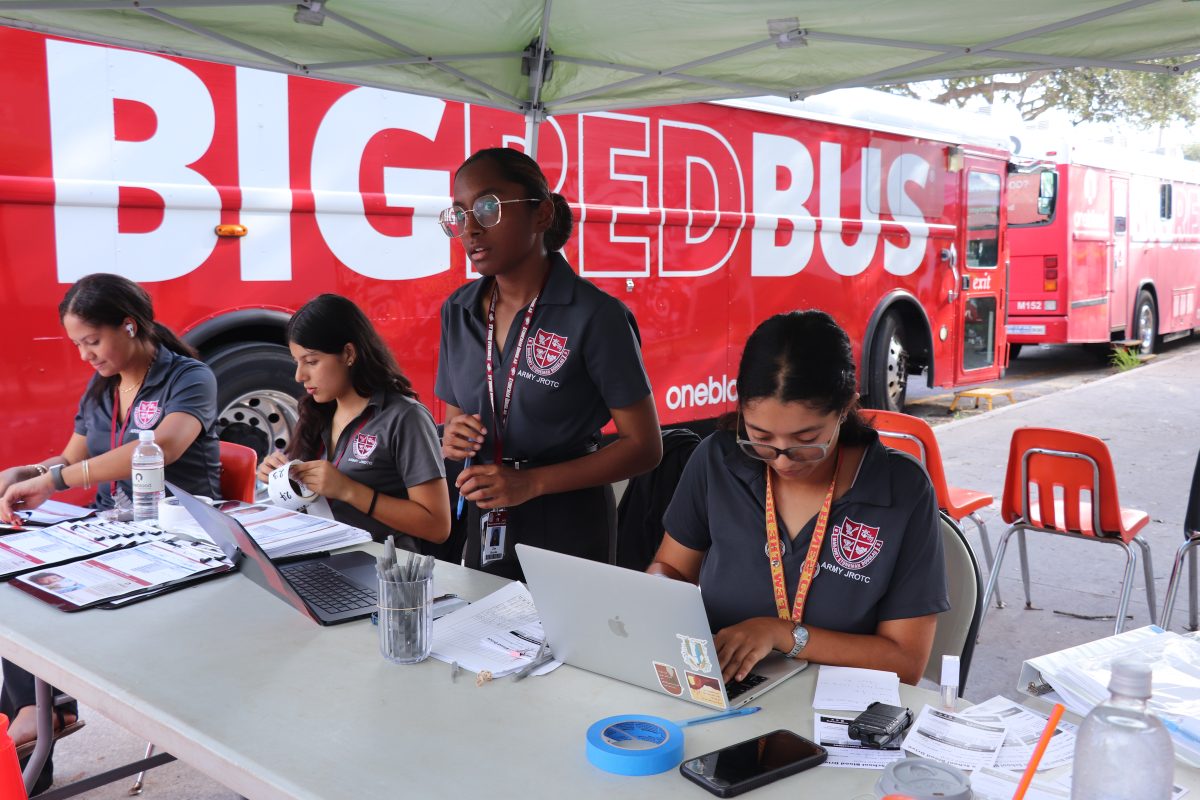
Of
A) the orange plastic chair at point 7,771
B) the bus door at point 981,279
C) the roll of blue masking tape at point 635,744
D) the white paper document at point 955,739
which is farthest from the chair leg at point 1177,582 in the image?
the bus door at point 981,279

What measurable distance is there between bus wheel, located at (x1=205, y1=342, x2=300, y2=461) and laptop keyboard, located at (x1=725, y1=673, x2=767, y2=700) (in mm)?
3338

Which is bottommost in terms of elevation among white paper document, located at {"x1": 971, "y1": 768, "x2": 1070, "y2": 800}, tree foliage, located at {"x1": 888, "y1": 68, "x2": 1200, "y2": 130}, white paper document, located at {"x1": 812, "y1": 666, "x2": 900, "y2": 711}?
white paper document, located at {"x1": 812, "y1": 666, "x2": 900, "y2": 711}

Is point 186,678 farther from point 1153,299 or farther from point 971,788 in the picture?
point 1153,299

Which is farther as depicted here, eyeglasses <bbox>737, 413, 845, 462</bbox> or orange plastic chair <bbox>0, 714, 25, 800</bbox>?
eyeglasses <bbox>737, 413, 845, 462</bbox>

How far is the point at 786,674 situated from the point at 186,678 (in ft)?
3.35

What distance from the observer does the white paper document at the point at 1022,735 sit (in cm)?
140

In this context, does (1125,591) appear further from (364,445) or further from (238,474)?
(238,474)

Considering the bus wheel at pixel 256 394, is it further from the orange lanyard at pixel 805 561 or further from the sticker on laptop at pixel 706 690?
the sticker on laptop at pixel 706 690

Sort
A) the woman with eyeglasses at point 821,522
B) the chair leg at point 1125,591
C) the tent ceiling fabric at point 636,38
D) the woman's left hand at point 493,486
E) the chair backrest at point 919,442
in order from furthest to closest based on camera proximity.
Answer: the chair backrest at point 919,442
the chair leg at point 1125,591
the tent ceiling fabric at point 636,38
the woman's left hand at point 493,486
the woman with eyeglasses at point 821,522

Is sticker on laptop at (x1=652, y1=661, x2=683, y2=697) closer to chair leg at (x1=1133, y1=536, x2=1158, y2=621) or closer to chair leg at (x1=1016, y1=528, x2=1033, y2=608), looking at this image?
chair leg at (x1=1133, y1=536, x2=1158, y2=621)

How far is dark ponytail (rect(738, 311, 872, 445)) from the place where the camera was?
1.94m

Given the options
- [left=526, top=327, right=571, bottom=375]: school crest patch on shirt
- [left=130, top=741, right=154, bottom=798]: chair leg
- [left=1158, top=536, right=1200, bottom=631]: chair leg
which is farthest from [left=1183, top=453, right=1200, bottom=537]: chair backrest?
[left=130, top=741, right=154, bottom=798]: chair leg

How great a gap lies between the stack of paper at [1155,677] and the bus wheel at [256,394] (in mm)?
3688

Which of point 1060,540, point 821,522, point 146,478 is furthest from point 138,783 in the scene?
point 1060,540
